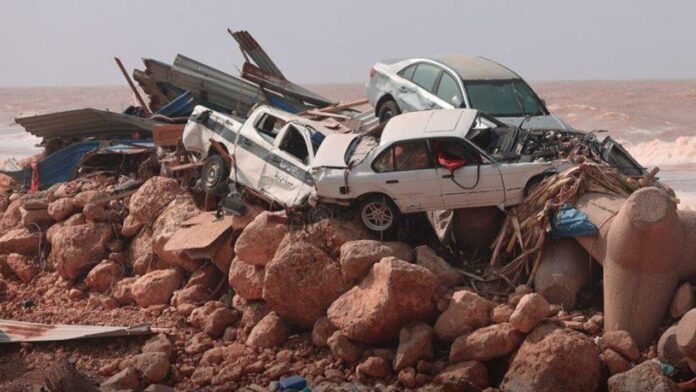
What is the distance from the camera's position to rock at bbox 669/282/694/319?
9047 mm

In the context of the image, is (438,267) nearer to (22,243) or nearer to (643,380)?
(643,380)

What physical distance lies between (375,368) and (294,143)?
14.7 ft

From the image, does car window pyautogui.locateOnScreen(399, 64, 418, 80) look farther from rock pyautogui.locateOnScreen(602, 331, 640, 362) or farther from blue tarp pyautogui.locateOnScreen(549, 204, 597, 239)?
rock pyautogui.locateOnScreen(602, 331, 640, 362)

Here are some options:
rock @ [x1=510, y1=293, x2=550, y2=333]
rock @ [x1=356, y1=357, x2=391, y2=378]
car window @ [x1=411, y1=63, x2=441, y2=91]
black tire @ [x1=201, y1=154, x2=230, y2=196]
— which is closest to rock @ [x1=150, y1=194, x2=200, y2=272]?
black tire @ [x1=201, y1=154, x2=230, y2=196]

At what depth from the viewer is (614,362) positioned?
8539 mm

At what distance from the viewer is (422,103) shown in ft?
46.9

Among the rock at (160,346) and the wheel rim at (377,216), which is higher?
the wheel rim at (377,216)

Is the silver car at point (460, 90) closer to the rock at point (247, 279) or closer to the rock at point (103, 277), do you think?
the rock at point (247, 279)

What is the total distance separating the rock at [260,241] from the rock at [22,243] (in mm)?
4972

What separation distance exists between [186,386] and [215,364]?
1.63ft

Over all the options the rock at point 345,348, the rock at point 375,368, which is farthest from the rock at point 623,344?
the rock at point 345,348

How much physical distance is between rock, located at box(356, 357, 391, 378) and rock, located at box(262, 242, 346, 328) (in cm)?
112

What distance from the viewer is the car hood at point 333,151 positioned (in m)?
11.4

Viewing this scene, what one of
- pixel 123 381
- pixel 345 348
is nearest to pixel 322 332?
pixel 345 348
